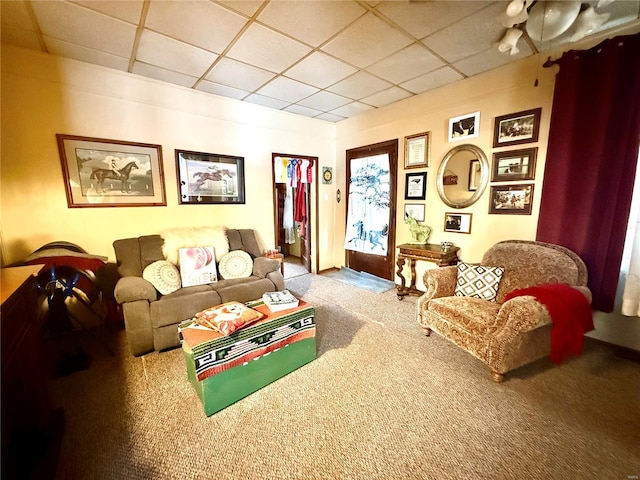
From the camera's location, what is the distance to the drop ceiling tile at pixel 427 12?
1.67m

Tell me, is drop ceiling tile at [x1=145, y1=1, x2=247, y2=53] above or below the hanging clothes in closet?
above

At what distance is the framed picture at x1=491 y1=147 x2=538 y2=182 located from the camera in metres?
2.37

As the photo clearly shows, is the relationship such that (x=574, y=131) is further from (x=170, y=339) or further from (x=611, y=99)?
(x=170, y=339)

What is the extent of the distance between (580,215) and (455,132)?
4.78 feet

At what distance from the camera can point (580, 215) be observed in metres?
2.07

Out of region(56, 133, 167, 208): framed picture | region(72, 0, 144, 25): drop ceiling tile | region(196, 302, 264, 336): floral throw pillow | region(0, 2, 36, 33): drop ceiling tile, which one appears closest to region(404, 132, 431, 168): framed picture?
region(196, 302, 264, 336): floral throw pillow

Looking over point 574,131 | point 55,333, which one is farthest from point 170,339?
point 574,131

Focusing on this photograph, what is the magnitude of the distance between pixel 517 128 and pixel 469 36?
3.34 ft

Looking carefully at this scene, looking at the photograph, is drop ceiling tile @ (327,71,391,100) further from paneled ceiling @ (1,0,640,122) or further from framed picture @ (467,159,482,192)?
framed picture @ (467,159,482,192)

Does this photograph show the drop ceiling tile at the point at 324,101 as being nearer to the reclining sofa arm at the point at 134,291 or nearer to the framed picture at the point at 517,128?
the framed picture at the point at 517,128

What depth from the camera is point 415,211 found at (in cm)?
334

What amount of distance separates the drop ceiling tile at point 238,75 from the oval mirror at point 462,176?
2240 mm

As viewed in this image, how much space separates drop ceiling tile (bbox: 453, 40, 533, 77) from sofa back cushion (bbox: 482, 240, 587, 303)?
172 centimetres

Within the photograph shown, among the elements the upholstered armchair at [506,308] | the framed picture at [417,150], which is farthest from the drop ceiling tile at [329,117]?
the upholstered armchair at [506,308]
